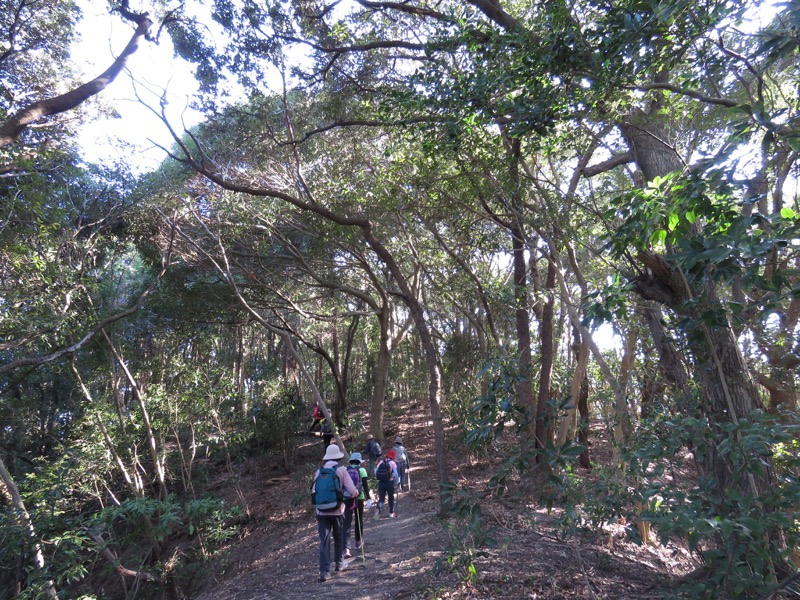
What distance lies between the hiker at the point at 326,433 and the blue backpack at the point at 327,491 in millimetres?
6649

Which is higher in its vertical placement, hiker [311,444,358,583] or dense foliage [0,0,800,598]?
dense foliage [0,0,800,598]

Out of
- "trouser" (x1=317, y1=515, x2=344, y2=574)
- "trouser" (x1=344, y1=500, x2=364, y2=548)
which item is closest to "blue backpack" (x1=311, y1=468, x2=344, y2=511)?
"trouser" (x1=317, y1=515, x2=344, y2=574)

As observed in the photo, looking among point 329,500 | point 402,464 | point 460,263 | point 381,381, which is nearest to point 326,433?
point 381,381

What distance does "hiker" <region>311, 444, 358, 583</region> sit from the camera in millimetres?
6449

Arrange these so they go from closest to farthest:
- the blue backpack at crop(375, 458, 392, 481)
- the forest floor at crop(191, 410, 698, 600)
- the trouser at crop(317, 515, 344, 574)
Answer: the forest floor at crop(191, 410, 698, 600)
the trouser at crop(317, 515, 344, 574)
the blue backpack at crop(375, 458, 392, 481)

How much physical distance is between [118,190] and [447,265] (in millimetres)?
8606

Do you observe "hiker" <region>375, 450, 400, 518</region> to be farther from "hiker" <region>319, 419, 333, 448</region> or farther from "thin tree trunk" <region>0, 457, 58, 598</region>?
"thin tree trunk" <region>0, 457, 58, 598</region>

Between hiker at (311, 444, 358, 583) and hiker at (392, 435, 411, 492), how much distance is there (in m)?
5.06

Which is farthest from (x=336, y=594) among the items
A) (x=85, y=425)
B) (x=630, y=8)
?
(x=85, y=425)

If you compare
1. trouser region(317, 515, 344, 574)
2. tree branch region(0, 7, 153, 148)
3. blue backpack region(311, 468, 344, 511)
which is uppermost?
tree branch region(0, 7, 153, 148)

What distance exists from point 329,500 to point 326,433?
30.8 ft

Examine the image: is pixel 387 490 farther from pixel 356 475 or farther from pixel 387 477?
pixel 356 475

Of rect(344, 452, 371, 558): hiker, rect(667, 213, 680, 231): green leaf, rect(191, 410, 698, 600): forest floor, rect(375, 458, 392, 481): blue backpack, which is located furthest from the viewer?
rect(375, 458, 392, 481): blue backpack

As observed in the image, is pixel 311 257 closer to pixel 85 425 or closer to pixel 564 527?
pixel 85 425
